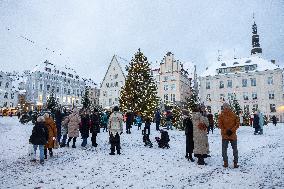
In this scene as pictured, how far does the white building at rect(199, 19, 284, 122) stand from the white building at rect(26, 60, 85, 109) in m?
33.0

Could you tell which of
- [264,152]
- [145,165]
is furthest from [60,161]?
[264,152]

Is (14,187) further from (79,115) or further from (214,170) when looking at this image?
(79,115)

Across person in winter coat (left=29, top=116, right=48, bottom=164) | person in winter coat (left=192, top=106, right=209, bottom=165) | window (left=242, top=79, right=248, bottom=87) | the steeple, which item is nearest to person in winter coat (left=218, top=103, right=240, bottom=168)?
person in winter coat (left=192, top=106, right=209, bottom=165)

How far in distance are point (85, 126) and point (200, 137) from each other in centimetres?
732

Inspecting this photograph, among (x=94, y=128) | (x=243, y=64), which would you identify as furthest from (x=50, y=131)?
(x=243, y=64)

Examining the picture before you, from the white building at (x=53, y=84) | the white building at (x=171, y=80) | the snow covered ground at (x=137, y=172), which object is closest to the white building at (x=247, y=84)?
the white building at (x=171, y=80)

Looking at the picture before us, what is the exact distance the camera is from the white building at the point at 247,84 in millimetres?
60562

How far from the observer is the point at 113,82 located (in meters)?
68.6

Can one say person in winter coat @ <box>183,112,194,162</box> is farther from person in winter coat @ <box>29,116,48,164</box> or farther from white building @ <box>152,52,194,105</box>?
white building @ <box>152,52,194,105</box>

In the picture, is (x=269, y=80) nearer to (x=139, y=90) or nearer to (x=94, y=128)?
(x=139, y=90)

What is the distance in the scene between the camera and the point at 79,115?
15922 mm

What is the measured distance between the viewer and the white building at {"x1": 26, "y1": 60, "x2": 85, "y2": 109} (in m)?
77.8

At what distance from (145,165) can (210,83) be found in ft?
193

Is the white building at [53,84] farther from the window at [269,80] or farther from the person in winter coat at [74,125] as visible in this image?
the person in winter coat at [74,125]
